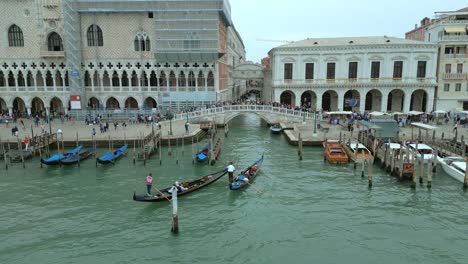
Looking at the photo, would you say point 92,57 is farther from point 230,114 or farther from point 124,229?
point 124,229

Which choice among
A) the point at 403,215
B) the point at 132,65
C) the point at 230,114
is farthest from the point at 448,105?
the point at 132,65

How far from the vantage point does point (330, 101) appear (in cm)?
3872

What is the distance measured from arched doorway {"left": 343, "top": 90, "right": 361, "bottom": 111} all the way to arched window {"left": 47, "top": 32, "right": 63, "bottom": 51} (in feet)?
101

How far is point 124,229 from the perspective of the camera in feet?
41.3

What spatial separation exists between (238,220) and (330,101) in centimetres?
2837

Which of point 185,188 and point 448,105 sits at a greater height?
point 448,105

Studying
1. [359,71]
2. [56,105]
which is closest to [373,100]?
[359,71]

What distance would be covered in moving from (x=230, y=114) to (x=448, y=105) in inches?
875

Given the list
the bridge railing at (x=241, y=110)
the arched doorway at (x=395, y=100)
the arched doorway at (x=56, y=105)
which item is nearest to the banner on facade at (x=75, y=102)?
the arched doorway at (x=56, y=105)

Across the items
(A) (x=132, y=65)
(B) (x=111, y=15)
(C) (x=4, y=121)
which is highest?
(B) (x=111, y=15)

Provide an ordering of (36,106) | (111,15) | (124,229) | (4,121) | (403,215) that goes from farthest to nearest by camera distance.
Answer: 1. (36,106)
2. (111,15)
3. (4,121)
4. (403,215)
5. (124,229)

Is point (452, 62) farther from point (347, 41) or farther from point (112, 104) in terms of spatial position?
point (112, 104)

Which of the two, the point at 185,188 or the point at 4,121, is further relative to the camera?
the point at 4,121

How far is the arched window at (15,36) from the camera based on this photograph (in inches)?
1419
